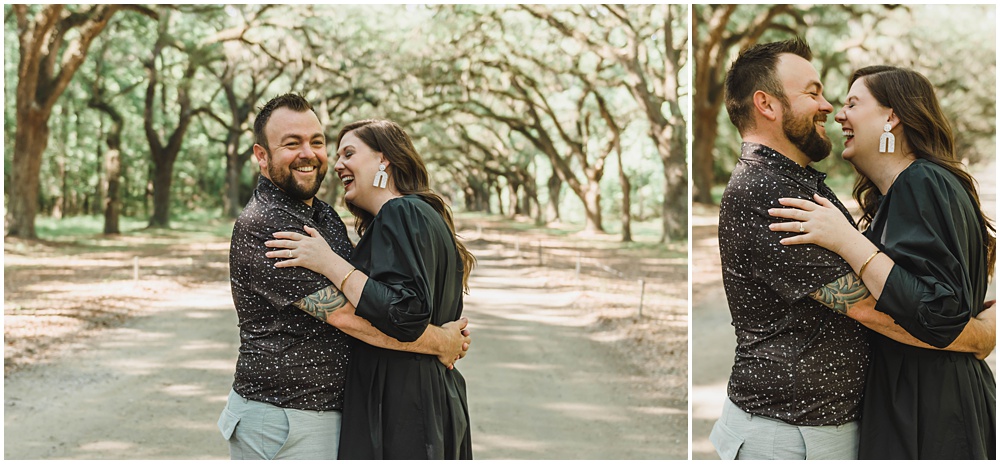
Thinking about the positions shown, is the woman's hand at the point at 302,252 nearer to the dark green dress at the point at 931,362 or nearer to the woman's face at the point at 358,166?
the woman's face at the point at 358,166

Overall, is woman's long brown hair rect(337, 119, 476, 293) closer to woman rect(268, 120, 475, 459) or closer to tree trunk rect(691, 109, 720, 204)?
woman rect(268, 120, 475, 459)

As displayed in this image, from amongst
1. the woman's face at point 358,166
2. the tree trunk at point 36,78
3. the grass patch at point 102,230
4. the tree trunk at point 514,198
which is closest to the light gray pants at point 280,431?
the woman's face at point 358,166

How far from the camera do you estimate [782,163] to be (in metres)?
2.88

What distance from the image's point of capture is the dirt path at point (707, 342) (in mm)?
8789

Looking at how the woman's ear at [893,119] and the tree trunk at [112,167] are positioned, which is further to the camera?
the tree trunk at [112,167]

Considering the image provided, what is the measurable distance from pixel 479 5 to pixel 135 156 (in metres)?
21.6

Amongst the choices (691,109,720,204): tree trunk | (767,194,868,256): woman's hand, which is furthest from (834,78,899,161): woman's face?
(691,109,720,204): tree trunk

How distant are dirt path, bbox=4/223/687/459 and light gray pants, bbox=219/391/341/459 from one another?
403 centimetres

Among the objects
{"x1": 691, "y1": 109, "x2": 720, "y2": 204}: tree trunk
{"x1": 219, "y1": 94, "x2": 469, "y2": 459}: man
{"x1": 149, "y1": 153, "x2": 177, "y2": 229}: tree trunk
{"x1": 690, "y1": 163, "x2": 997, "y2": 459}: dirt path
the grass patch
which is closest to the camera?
{"x1": 219, "y1": 94, "x2": 469, "y2": 459}: man

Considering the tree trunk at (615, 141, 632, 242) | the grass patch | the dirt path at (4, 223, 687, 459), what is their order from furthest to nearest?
the tree trunk at (615, 141, 632, 242) < the grass patch < the dirt path at (4, 223, 687, 459)

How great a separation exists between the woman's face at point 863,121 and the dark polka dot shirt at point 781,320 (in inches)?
9.1

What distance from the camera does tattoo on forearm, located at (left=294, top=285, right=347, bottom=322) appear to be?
9.92 ft

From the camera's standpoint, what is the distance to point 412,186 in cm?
346

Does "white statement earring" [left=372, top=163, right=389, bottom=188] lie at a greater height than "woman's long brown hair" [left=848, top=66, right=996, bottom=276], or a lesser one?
lesser
